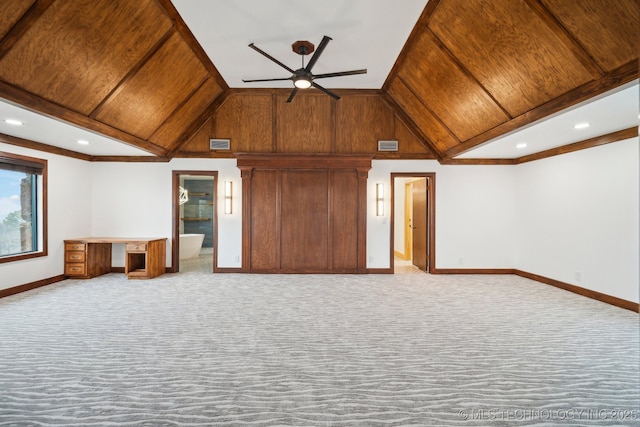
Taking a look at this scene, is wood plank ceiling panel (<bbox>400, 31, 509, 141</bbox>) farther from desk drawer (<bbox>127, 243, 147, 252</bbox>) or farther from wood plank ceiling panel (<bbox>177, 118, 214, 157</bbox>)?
desk drawer (<bbox>127, 243, 147, 252</bbox>)

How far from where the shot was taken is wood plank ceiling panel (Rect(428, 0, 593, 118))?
312 cm

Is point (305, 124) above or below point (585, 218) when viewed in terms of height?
above

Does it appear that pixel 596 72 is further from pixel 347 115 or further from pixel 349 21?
pixel 347 115

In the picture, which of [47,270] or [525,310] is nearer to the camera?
[525,310]

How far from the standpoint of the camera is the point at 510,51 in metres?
3.51

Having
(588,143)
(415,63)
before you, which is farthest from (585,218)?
(415,63)

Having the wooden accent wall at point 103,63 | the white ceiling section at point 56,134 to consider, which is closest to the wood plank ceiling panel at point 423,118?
the wooden accent wall at point 103,63

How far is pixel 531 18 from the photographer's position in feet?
9.96

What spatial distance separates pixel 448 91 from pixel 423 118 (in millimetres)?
1228

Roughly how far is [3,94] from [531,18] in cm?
568

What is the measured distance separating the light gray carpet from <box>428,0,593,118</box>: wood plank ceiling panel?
2926 millimetres

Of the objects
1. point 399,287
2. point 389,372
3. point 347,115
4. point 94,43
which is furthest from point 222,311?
point 347,115

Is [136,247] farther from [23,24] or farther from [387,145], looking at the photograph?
[387,145]

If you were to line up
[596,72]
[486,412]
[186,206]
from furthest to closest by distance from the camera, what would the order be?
[186,206] → [596,72] → [486,412]
